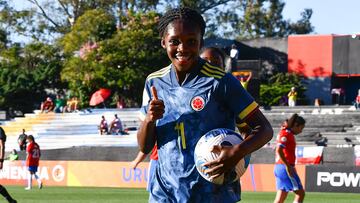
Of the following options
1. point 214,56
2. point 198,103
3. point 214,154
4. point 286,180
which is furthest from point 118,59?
point 214,154

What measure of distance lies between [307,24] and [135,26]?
28.7m

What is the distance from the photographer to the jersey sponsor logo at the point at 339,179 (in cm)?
2800

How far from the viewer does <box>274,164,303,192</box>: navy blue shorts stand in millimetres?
16672

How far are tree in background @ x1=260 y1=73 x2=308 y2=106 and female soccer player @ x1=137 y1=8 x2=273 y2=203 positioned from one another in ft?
146

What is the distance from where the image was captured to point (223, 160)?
6.13m

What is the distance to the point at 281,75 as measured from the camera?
2186 inches

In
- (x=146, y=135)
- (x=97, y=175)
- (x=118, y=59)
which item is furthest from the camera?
(x=118, y=59)

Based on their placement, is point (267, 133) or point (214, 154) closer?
point (214, 154)

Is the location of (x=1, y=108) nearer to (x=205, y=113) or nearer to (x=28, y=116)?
(x=28, y=116)

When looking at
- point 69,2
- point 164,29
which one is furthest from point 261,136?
point 69,2

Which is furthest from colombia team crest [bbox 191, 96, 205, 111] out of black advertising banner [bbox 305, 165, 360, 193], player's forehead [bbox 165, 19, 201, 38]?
black advertising banner [bbox 305, 165, 360, 193]

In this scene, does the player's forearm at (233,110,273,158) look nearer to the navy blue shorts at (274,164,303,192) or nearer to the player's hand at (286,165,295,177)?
the player's hand at (286,165,295,177)

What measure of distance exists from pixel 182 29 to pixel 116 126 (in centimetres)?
3952

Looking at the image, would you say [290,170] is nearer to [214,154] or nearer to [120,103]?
[214,154]
